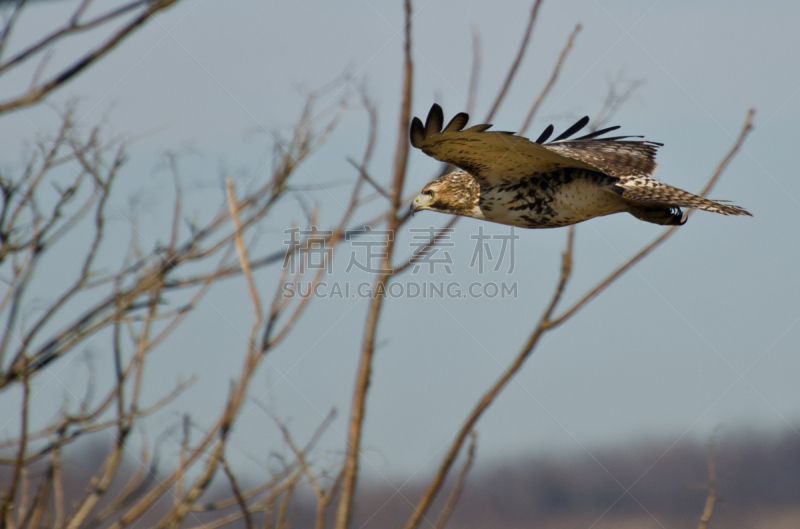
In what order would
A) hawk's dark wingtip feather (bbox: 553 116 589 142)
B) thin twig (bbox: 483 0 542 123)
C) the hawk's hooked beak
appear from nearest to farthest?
thin twig (bbox: 483 0 542 123) < the hawk's hooked beak < hawk's dark wingtip feather (bbox: 553 116 589 142)

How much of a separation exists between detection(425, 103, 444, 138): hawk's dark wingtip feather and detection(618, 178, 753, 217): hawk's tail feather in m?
1.12

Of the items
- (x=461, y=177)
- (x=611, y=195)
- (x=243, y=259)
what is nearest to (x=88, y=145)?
(x=243, y=259)

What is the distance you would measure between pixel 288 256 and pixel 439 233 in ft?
3.40

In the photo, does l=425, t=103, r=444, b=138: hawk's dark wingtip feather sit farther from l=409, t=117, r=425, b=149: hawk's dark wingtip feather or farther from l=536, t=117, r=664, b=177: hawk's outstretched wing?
l=536, t=117, r=664, b=177: hawk's outstretched wing

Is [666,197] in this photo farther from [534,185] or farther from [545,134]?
[545,134]

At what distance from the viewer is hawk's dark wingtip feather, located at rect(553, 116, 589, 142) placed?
648 cm

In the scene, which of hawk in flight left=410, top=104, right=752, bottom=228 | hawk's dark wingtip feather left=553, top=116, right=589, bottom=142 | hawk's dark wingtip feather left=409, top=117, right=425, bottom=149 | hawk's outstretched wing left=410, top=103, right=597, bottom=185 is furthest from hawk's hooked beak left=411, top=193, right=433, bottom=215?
hawk's dark wingtip feather left=553, top=116, right=589, bottom=142

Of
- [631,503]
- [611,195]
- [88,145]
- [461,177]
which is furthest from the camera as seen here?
[631,503]

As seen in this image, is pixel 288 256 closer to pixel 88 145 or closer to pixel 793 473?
pixel 88 145

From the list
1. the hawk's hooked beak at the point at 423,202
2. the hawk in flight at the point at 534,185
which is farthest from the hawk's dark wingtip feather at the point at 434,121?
the hawk's hooked beak at the point at 423,202

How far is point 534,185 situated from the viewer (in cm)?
477

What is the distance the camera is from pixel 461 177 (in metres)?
5.39

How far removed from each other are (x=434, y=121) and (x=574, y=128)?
2309 mm

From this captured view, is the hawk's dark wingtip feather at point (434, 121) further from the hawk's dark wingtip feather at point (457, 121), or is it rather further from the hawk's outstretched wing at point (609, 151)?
the hawk's outstretched wing at point (609, 151)
